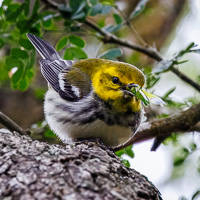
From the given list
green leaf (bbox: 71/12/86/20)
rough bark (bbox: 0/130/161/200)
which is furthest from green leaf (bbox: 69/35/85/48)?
rough bark (bbox: 0/130/161/200)

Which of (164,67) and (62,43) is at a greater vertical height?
(164,67)

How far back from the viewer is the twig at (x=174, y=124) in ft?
11.2

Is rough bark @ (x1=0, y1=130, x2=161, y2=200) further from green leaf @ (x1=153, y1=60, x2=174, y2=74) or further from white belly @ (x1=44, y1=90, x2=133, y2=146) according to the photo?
green leaf @ (x1=153, y1=60, x2=174, y2=74)

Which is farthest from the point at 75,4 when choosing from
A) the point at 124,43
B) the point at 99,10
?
the point at 124,43

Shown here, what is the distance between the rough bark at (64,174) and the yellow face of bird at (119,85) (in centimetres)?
67

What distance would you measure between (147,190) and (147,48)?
180cm

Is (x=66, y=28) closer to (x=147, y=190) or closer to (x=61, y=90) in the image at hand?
(x=61, y=90)

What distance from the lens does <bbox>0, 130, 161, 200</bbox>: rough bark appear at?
1.99 meters

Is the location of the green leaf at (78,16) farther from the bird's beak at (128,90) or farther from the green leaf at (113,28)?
the bird's beak at (128,90)

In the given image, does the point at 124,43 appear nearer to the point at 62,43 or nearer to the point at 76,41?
the point at 76,41

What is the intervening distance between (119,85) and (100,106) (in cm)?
22

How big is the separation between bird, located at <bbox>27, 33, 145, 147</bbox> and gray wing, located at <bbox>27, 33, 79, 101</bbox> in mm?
10

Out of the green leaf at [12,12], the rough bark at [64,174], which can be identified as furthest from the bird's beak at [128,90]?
the green leaf at [12,12]

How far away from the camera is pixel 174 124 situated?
3428 millimetres
